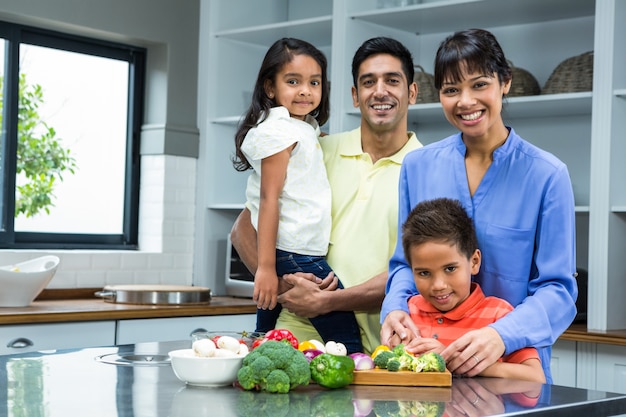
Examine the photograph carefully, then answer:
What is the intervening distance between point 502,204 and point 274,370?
760 millimetres

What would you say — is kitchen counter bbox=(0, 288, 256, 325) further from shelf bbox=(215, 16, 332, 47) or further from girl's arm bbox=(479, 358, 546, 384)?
girl's arm bbox=(479, 358, 546, 384)

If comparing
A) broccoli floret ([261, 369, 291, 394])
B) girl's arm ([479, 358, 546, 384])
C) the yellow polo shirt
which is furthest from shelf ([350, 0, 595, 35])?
broccoli floret ([261, 369, 291, 394])

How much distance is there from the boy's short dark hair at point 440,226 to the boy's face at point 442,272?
1 centimetres

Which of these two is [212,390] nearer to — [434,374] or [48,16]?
[434,374]

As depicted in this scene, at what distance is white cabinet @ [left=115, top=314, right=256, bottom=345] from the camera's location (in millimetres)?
3953

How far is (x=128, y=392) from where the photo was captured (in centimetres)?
171

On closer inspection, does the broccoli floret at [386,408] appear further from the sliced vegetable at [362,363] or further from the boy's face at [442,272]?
the boy's face at [442,272]

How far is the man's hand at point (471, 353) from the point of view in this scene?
1.97m

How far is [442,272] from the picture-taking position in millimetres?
2139

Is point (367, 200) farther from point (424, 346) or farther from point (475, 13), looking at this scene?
point (475, 13)

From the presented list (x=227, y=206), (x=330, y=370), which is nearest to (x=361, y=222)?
(x=330, y=370)

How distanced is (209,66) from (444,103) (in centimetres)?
302

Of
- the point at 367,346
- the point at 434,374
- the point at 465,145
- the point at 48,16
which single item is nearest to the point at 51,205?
the point at 48,16

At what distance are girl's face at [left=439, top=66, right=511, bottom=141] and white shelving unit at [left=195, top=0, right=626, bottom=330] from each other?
65cm
